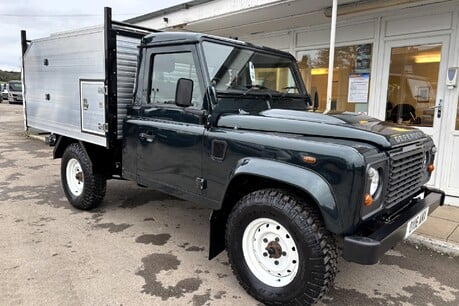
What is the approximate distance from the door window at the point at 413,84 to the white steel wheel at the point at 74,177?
4.57m

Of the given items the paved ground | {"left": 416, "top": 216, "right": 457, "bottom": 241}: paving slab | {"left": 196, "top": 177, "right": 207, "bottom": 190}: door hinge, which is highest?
{"left": 196, "top": 177, "right": 207, "bottom": 190}: door hinge

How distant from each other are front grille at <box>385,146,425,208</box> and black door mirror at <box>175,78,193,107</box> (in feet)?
5.26

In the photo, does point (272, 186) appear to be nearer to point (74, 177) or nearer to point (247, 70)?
point (247, 70)

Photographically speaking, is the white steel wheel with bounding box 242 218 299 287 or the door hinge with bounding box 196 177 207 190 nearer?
the white steel wheel with bounding box 242 218 299 287

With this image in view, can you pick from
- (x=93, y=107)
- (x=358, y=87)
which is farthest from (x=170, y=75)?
(x=358, y=87)

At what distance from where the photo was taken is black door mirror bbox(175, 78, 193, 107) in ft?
9.91

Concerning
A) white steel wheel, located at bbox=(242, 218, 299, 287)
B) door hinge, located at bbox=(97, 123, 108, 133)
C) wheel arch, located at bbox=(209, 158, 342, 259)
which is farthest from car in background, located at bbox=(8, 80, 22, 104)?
white steel wheel, located at bbox=(242, 218, 299, 287)

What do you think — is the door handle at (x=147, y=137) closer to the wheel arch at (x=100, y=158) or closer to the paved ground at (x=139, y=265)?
the wheel arch at (x=100, y=158)

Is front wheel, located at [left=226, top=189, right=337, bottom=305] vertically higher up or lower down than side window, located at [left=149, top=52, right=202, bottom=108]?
lower down

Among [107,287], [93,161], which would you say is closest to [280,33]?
[93,161]

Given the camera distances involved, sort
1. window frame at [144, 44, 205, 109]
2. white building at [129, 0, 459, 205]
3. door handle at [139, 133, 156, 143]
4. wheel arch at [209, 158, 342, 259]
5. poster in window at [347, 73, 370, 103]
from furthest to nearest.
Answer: poster in window at [347, 73, 370, 103] < white building at [129, 0, 459, 205] < door handle at [139, 133, 156, 143] < window frame at [144, 44, 205, 109] < wheel arch at [209, 158, 342, 259]

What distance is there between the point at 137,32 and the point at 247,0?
228 cm

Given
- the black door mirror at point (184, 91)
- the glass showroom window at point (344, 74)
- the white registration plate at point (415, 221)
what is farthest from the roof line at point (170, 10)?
the white registration plate at point (415, 221)

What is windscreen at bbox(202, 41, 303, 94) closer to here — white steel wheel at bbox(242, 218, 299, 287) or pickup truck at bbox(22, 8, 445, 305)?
pickup truck at bbox(22, 8, 445, 305)
